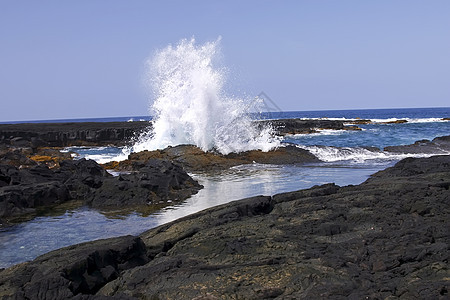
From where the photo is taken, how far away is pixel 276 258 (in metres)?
4.66

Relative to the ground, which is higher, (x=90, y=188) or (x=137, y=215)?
(x=90, y=188)

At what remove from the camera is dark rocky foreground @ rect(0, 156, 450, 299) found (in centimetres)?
404

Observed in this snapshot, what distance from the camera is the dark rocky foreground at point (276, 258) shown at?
4039 mm

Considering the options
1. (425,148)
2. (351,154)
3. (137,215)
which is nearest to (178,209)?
(137,215)

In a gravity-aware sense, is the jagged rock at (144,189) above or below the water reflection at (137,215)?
above

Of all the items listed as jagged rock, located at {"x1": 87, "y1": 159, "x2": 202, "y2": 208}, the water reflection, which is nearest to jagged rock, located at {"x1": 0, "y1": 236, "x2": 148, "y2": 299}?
the water reflection

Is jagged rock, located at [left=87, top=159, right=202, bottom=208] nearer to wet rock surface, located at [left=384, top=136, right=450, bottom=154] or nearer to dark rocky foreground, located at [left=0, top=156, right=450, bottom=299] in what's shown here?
dark rocky foreground, located at [left=0, top=156, right=450, bottom=299]

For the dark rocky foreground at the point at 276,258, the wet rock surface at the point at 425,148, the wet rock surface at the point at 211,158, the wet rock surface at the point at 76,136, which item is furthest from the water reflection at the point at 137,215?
the wet rock surface at the point at 76,136

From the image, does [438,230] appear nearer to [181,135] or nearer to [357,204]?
[357,204]

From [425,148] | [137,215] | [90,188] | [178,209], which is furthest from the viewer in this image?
[425,148]

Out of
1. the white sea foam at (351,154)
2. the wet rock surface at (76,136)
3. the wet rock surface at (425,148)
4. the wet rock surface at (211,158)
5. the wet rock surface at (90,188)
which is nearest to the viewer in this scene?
the wet rock surface at (90,188)

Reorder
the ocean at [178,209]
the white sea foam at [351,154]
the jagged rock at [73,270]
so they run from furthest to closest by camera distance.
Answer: the white sea foam at [351,154]
the ocean at [178,209]
the jagged rock at [73,270]

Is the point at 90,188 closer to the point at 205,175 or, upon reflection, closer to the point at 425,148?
the point at 205,175

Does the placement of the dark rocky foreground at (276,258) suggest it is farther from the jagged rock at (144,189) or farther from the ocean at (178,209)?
the jagged rock at (144,189)
